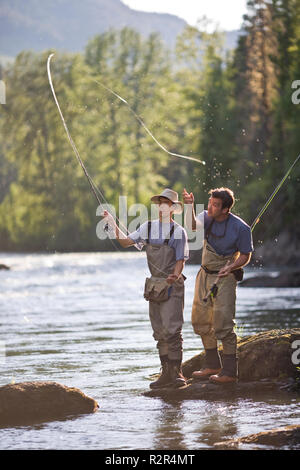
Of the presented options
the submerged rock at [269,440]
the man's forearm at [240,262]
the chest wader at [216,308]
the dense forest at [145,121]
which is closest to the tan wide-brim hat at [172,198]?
the chest wader at [216,308]

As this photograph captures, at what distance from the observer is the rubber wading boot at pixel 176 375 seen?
780cm

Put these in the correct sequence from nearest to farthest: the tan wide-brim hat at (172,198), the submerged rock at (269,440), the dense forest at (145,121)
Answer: the submerged rock at (269,440)
the tan wide-brim hat at (172,198)
the dense forest at (145,121)

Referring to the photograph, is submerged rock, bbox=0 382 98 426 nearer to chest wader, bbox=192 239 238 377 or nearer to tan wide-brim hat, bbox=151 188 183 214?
chest wader, bbox=192 239 238 377

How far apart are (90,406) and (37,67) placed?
48780mm

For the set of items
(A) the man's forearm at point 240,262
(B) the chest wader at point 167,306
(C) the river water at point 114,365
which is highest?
(A) the man's forearm at point 240,262

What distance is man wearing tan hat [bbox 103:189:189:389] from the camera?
758 cm

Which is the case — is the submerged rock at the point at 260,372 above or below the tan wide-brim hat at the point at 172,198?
below

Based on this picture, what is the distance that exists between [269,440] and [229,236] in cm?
203

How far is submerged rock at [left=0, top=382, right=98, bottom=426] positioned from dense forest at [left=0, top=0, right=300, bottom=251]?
3172 centimetres

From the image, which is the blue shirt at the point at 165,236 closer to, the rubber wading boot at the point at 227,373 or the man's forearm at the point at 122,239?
the man's forearm at the point at 122,239

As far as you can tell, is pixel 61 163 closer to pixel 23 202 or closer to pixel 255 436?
pixel 23 202

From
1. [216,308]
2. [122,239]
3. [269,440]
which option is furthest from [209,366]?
[269,440]

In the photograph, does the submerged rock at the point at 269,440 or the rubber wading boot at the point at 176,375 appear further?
the rubber wading boot at the point at 176,375

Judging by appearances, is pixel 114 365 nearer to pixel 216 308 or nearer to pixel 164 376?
pixel 164 376
